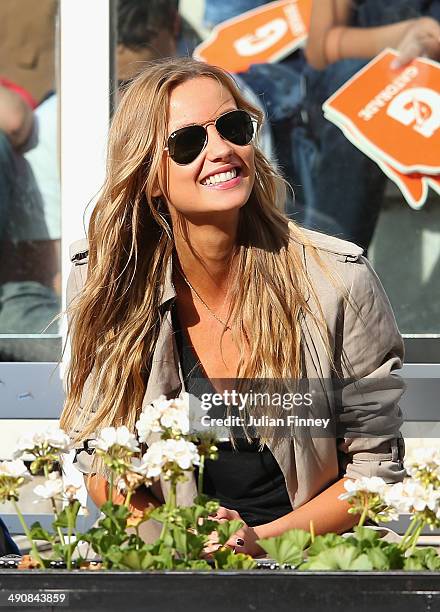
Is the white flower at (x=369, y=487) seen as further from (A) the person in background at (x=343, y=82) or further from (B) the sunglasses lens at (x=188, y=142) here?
(A) the person in background at (x=343, y=82)

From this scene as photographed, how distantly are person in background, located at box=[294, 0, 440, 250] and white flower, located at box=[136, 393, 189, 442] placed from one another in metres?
2.46

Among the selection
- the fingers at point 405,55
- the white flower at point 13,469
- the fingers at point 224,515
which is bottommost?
the fingers at point 224,515

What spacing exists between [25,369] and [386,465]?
195 cm

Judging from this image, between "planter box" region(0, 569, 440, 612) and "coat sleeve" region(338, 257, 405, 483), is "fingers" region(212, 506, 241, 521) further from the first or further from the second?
"planter box" region(0, 569, 440, 612)

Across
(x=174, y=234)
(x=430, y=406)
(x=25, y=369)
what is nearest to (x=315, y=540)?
(x=174, y=234)

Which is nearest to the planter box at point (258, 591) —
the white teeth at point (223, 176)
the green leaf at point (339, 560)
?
the green leaf at point (339, 560)

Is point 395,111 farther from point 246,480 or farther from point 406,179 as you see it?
point 246,480

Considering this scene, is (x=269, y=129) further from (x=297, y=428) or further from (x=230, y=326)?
(x=297, y=428)

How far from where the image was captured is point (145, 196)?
227cm

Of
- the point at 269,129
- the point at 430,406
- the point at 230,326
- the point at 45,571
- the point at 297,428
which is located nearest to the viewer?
the point at 45,571

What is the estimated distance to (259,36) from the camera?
3793 mm

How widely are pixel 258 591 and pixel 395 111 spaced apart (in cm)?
277

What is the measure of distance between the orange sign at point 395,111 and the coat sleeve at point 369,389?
168 centimetres

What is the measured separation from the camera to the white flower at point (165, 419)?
1412mm
